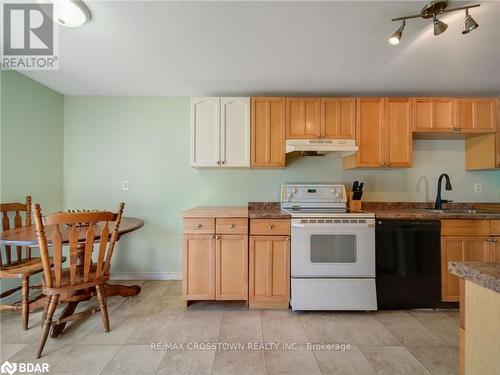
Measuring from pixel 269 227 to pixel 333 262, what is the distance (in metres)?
0.65

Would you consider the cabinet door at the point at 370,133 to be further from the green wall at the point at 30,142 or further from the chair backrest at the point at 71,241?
the green wall at the point at 30,142

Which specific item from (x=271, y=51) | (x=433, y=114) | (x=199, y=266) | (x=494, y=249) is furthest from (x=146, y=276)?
(x=433, y=114)

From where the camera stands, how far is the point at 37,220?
146 cm

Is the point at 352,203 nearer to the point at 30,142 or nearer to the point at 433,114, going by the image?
the point at 433,114

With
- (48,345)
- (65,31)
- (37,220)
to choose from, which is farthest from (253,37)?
(48,345)

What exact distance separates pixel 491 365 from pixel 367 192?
7.55ft

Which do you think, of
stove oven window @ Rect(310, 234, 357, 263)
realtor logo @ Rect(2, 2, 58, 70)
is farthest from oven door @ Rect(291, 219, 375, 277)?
realtor logo @ Rect(2, 2, 58, 70)

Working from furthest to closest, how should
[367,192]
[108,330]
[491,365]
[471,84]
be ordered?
[367,192], [471,84], [108,330], [491,365]

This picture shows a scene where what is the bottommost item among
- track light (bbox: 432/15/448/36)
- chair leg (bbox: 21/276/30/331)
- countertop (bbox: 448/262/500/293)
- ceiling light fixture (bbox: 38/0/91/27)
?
chair leg (bbox: 21/276/30/331)

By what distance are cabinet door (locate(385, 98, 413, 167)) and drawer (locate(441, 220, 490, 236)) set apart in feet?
2.22

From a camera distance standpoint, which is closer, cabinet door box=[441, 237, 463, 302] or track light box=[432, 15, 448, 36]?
track light box=[432, 15, 448, 36]

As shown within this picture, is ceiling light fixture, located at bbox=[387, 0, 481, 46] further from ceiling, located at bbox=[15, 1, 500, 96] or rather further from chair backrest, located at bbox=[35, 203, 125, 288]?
chair backrest, located at bbox=[35, 203, 125, 288]

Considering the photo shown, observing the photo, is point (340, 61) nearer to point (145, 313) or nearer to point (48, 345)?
point (145, 313)

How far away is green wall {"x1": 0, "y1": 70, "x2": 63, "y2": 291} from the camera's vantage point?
6.93ft
